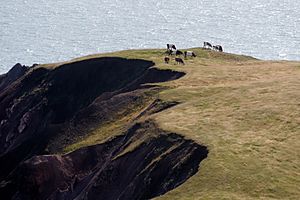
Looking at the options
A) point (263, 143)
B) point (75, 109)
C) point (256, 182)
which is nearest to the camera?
point (256, 182)

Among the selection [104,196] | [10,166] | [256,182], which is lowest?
[10,166]

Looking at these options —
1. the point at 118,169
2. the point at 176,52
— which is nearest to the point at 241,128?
the point at 118,169

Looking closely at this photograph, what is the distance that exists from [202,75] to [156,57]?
16.1m

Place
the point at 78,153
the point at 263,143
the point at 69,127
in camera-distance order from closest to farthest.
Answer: the point at 263,143 → the point at 78,153 → the point at 69,127

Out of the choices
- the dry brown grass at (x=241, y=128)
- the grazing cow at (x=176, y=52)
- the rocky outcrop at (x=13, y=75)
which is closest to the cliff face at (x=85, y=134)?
the rocky outcrop at (x=13, y=75)

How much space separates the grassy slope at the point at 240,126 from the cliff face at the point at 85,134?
2130 millimetres

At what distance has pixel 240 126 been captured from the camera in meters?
45.9

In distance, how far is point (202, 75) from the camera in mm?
69938

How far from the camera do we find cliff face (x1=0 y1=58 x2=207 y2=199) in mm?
43906

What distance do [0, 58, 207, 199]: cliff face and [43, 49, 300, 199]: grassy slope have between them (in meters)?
2.13

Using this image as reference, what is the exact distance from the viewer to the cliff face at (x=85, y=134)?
43.9 metres

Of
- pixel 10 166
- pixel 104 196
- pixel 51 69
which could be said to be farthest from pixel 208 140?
pixel 51 69

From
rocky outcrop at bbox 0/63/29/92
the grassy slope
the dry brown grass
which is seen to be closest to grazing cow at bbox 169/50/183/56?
the grassy slope

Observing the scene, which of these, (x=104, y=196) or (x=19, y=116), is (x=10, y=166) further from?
(x=104, y=196)
